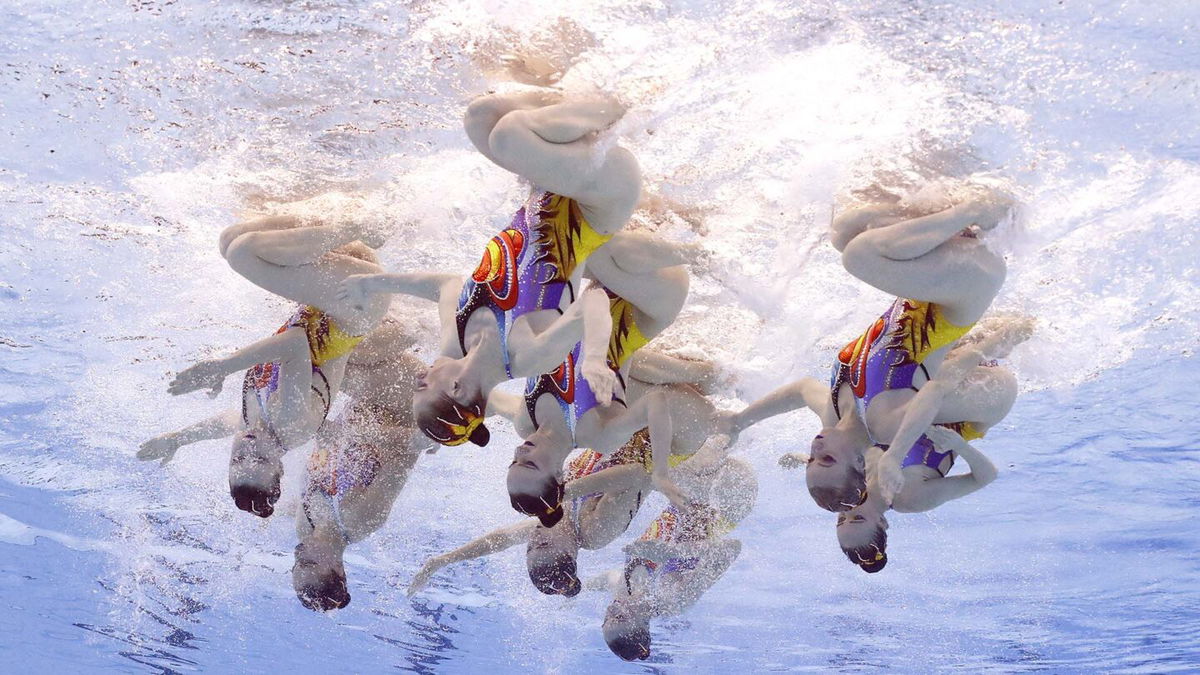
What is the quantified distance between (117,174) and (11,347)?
20.7 ft

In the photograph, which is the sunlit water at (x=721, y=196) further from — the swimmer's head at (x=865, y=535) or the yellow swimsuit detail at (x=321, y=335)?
the swimmer's head at (x=865, y=535)

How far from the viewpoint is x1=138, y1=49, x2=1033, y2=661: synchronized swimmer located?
6480mm

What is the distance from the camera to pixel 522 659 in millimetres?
33875

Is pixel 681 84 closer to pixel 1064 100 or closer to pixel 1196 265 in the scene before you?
pixel 1064 100

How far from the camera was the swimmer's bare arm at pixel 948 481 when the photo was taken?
23.5 ft

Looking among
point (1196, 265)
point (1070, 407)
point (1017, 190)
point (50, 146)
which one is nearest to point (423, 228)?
point (50, 146)

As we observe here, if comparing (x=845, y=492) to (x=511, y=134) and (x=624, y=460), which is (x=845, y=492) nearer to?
(x=624, y=460)

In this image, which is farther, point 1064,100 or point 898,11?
point 1064,100

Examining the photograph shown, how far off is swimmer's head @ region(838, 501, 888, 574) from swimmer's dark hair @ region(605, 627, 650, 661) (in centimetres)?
307

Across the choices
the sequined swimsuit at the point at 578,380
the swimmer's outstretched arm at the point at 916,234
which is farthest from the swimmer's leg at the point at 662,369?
the swimmer's outstretched arm at the point at 916,234

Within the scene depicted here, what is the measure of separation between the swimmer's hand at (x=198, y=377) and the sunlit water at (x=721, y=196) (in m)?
2.14

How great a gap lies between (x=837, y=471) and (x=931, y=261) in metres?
1.80

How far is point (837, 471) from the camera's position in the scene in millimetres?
7230

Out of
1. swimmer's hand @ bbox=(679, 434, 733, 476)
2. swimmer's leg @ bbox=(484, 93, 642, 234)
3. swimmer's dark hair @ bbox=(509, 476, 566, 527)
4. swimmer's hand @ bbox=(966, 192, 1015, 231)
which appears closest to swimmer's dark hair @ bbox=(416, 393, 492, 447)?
swimmer's dark hair @ bbox=(509, 476, 566, 527)
